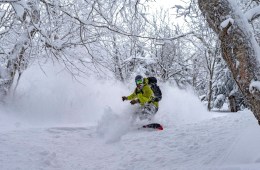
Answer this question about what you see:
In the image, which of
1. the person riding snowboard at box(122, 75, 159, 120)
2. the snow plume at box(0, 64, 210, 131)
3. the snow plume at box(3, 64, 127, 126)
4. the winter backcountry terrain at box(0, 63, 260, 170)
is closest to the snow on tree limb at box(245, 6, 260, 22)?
the winter backcountry terrain at box(0, 63, 260, 170)

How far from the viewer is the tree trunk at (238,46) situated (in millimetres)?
3572

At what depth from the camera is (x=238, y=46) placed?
3635 mm

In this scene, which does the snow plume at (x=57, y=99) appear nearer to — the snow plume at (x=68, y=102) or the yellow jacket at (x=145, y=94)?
the snow plume at (x=68, y=102)

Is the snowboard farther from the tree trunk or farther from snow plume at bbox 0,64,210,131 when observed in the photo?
the tree trunk

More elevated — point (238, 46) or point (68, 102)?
point (68, 102)

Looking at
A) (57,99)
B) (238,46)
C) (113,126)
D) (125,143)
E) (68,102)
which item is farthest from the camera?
(68,102)

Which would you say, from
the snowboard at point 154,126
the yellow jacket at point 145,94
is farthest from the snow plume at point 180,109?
the snowboard at point 154,126

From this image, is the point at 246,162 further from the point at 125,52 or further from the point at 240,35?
the point at 125,52

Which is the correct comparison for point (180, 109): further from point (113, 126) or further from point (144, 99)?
point (113, 126)

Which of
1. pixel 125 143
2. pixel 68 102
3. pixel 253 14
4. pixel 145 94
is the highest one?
pixel 253 14

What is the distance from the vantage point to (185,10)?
5844mm

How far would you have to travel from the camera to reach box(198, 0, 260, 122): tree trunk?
3572 millimetres

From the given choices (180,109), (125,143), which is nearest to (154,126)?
(125,143)

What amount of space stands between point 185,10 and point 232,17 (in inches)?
88.3
